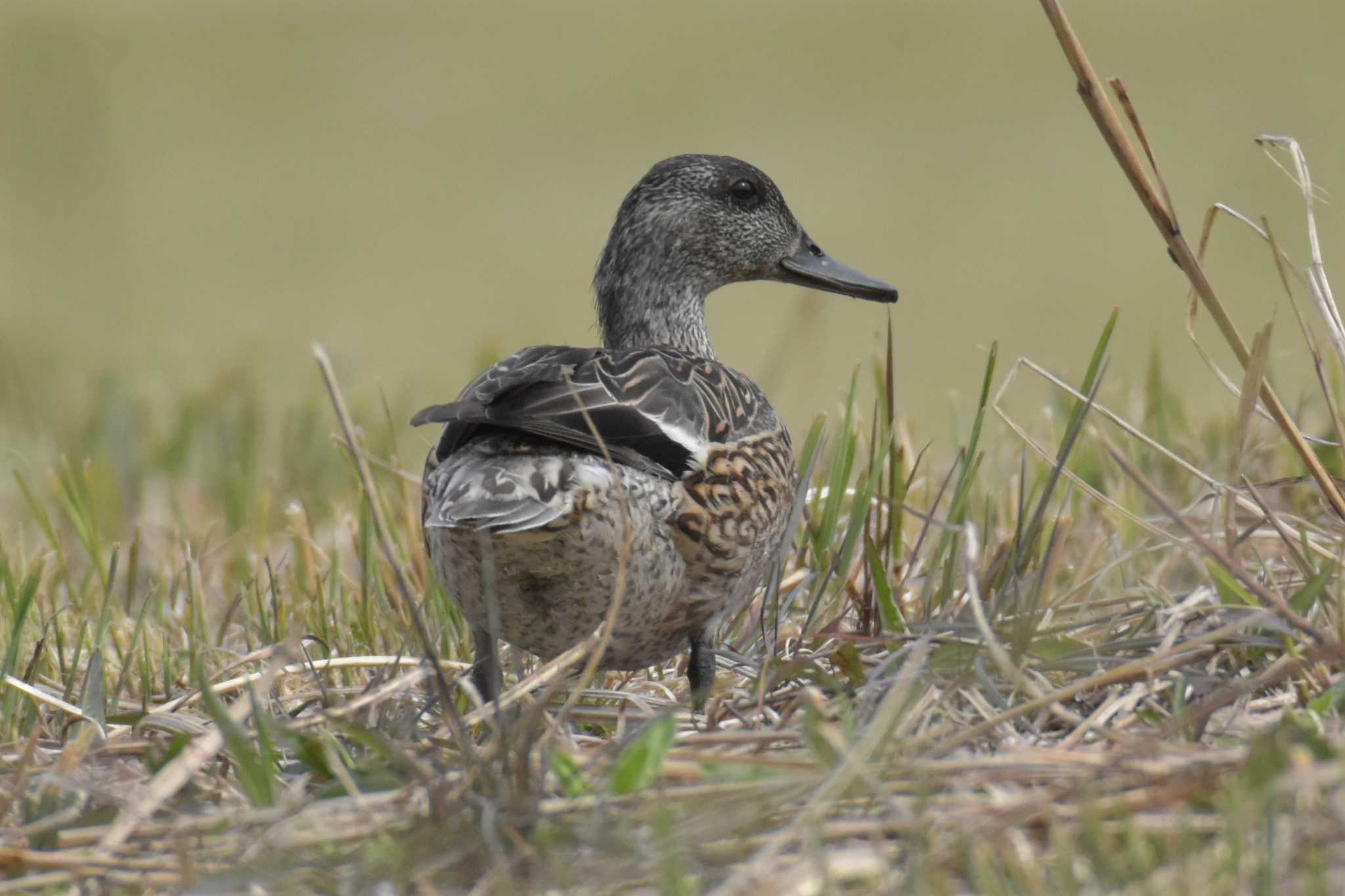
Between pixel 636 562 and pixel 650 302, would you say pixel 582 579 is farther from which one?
pixel 650 302

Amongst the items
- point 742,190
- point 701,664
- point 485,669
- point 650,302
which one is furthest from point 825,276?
point 485,669

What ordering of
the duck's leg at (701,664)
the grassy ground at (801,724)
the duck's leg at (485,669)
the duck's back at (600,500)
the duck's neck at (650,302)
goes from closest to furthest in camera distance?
1. the grassy ground at (801,724)
2. the duck's back at (600,500)
3. the duck's leg at (485,669)
4. the duck's leg at (701,664)
5. the duck's neck at (650,302)

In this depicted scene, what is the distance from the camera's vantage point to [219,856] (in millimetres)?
2115

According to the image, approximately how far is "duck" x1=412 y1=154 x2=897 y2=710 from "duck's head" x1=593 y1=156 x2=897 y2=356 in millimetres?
663

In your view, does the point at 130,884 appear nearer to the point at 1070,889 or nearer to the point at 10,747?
the point at 10,747

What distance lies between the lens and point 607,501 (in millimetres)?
3000

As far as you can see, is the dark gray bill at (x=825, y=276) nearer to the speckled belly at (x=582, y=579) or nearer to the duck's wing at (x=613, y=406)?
the duck's wing at (x=613, y=406)

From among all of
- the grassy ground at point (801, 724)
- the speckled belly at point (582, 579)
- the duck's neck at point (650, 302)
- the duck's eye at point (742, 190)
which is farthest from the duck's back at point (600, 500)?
the duck's eye at point (742, 190)

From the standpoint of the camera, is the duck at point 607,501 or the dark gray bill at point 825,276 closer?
the duck at point 607,501

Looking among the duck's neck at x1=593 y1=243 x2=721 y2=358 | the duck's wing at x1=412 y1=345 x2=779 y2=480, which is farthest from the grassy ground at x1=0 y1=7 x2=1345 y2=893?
the duck's neck at x1=593 y1=243 x2=721 y2=358

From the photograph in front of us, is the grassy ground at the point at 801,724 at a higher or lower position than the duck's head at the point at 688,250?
lower

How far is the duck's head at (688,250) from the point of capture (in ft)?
14.8

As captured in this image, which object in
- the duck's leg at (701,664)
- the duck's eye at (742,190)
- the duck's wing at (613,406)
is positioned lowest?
the duck's leg at (701,664)

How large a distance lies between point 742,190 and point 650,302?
16.5 inches
